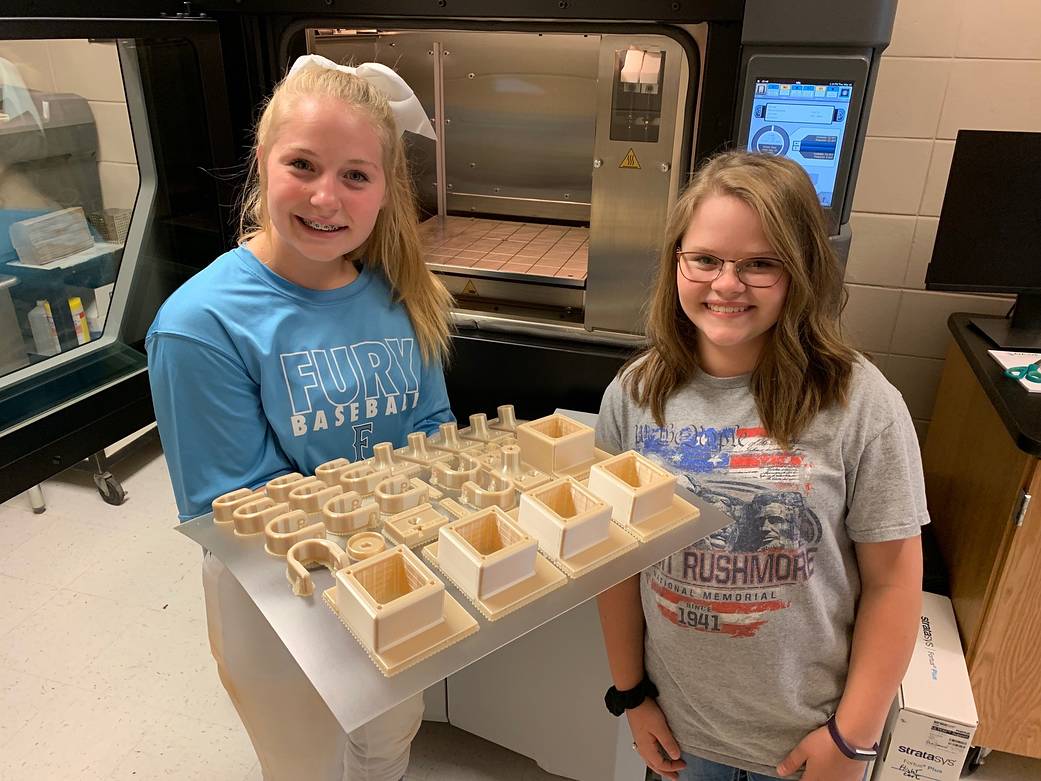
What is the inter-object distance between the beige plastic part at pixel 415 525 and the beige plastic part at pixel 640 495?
19 cm

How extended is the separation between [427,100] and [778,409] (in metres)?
1.40

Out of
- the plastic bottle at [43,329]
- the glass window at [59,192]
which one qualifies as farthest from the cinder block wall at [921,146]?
the plastic bottle at [43,329]

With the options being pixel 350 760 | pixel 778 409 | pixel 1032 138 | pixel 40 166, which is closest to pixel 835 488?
pixel 778 409

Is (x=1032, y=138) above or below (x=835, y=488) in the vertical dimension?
above

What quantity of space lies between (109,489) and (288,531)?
1843 mm

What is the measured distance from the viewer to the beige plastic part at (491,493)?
89cm

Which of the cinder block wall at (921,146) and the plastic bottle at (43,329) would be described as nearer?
the cinder block wall at (921,146)

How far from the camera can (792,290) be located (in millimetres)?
869

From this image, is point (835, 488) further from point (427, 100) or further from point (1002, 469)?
point (427, 100)

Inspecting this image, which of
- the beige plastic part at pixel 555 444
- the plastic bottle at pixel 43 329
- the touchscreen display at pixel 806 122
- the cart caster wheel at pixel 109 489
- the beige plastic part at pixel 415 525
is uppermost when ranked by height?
the touchscreen display at pixel 806 122

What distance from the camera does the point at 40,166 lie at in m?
1.90

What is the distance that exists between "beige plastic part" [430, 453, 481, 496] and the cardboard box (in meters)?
0.96

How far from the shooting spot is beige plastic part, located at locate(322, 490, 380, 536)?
832mm

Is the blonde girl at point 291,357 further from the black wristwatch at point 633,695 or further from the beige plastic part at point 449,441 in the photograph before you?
the black wristwatch at point 633,695
